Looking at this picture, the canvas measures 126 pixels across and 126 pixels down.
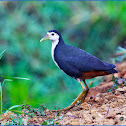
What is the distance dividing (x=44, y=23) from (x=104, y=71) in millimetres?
3921

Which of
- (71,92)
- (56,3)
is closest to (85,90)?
(71,92)

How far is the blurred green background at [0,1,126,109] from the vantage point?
273 inches

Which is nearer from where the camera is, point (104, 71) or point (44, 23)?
point (104, 71)

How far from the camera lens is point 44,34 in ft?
24.3

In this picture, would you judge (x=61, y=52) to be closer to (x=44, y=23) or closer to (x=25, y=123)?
(x=25, y=123)

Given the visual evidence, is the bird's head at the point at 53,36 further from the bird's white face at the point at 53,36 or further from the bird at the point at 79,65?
the bird at the point at 79,65

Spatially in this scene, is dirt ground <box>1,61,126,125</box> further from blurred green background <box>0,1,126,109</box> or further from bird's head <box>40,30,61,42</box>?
blurred green background <box>0,1,126,109</box>

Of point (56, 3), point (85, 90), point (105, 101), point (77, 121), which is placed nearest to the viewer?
point (77, 121)

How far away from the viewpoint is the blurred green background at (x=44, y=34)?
694 centimetres

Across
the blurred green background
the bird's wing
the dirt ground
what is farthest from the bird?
the blurred green background

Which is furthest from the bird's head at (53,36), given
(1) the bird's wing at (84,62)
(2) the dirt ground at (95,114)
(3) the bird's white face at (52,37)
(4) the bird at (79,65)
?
(2) the dirt ground at (95,114)

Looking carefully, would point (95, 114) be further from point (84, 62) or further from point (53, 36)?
point (53, 36)

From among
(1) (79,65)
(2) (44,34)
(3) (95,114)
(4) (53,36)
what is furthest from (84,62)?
(2) (44,34)

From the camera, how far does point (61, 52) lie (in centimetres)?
441
